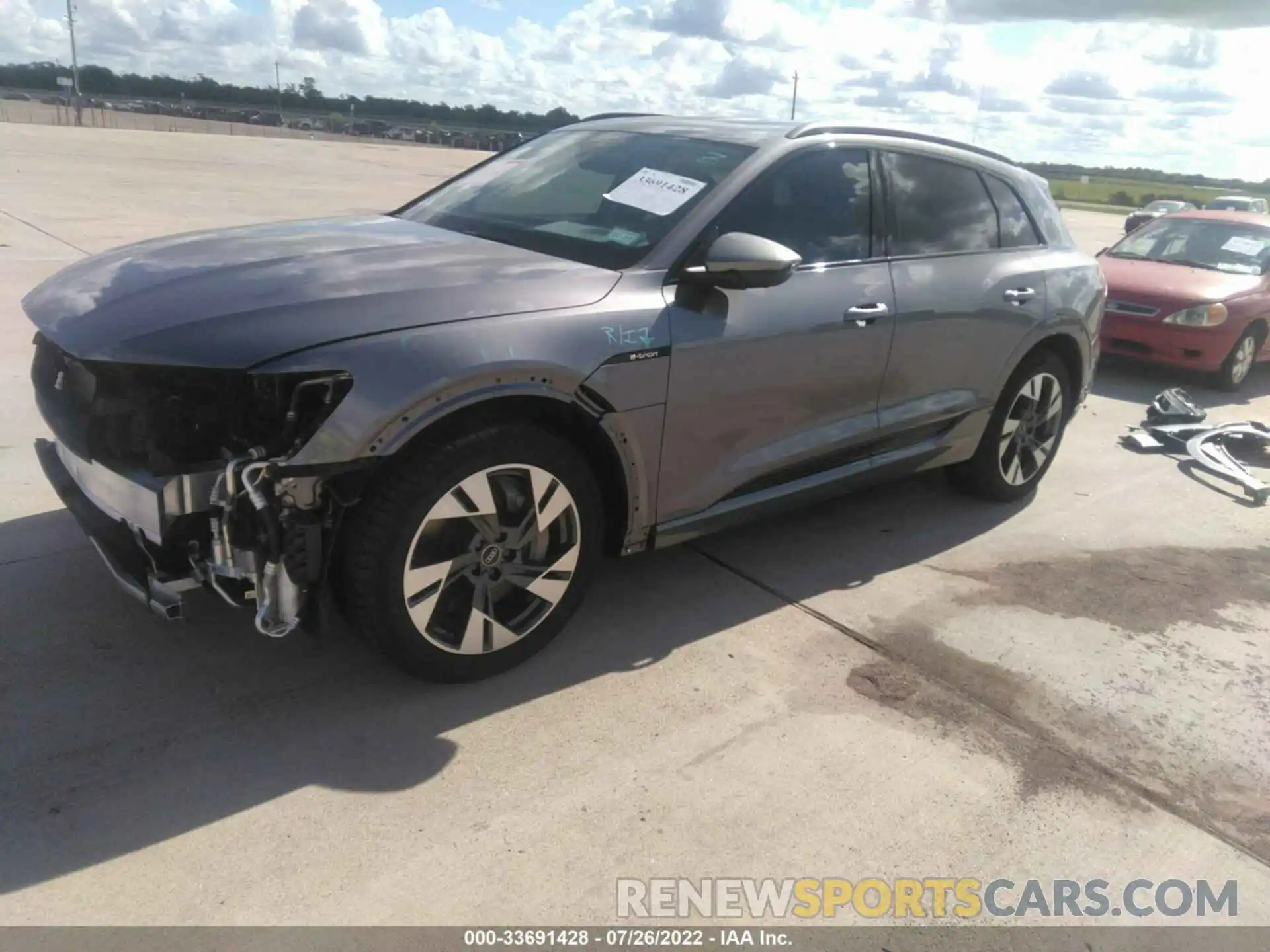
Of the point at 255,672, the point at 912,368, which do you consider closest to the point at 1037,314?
the point at 912,368

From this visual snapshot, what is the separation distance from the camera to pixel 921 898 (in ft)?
8.33

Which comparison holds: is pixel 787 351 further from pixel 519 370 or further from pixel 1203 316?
pixel 1203 316

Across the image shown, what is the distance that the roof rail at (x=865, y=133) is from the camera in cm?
396

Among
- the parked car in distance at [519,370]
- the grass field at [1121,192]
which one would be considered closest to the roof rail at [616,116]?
the parked car in distance at [519,370]

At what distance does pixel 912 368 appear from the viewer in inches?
167

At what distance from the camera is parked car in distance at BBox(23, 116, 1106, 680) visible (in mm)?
2684

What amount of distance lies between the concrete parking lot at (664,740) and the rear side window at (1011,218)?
1.48 metres

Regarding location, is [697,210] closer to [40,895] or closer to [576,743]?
[576,743]

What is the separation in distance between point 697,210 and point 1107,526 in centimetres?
300

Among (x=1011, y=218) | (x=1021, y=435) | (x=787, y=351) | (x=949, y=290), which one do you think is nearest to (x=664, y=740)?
(x=787, y=351)

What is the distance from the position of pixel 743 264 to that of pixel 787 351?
525mm

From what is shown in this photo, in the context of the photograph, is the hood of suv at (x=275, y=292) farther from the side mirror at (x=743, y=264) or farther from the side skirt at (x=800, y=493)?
the side skirt at (x=800, y=493)

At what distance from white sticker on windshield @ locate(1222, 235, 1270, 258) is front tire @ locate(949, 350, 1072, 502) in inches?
210

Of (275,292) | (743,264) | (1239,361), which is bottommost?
(1239,361)
